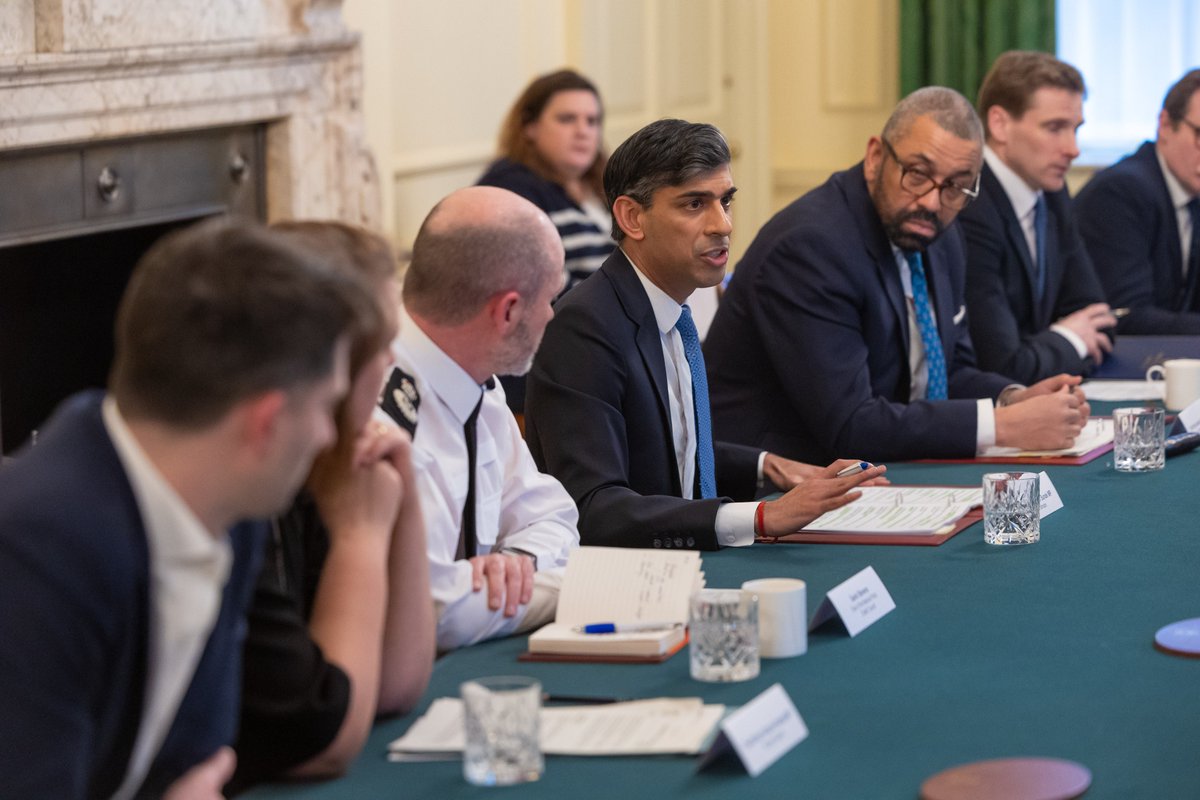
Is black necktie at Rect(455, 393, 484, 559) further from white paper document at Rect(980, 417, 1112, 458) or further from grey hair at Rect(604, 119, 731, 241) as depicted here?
white paper document at Rect(980, 417, 1112, 458)

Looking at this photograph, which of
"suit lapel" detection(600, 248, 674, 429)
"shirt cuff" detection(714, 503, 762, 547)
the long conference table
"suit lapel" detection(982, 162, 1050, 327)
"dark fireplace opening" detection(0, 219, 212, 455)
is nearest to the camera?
the long conference table

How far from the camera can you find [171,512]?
128 cm

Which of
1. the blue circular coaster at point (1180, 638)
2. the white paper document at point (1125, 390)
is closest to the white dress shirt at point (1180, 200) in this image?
the white paper document at point (1125, 390)

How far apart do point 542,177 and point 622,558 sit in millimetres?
3930

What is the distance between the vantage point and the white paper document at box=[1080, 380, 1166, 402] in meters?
3.72

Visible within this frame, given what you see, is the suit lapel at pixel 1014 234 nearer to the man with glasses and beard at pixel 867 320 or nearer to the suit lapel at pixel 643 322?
the man with glasses and beard at pixel 867 320

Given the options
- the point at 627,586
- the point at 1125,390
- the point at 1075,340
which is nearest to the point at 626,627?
the point at 627,586

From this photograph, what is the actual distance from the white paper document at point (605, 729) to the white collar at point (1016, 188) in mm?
2887

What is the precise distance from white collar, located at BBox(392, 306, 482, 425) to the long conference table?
0.35 metres

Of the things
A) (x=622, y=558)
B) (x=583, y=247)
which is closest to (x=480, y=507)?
(x=622, y=558)

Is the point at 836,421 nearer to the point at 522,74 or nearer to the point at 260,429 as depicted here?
the point at 260,429

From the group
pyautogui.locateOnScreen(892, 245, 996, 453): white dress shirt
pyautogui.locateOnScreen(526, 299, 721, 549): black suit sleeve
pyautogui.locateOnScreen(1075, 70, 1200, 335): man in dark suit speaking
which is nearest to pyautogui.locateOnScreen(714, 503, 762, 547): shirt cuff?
pyautogui.locateOnScreen(526, 299, 721, 549): black suit sleeve

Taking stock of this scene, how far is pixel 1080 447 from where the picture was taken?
316cm

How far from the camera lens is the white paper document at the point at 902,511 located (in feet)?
8.38
